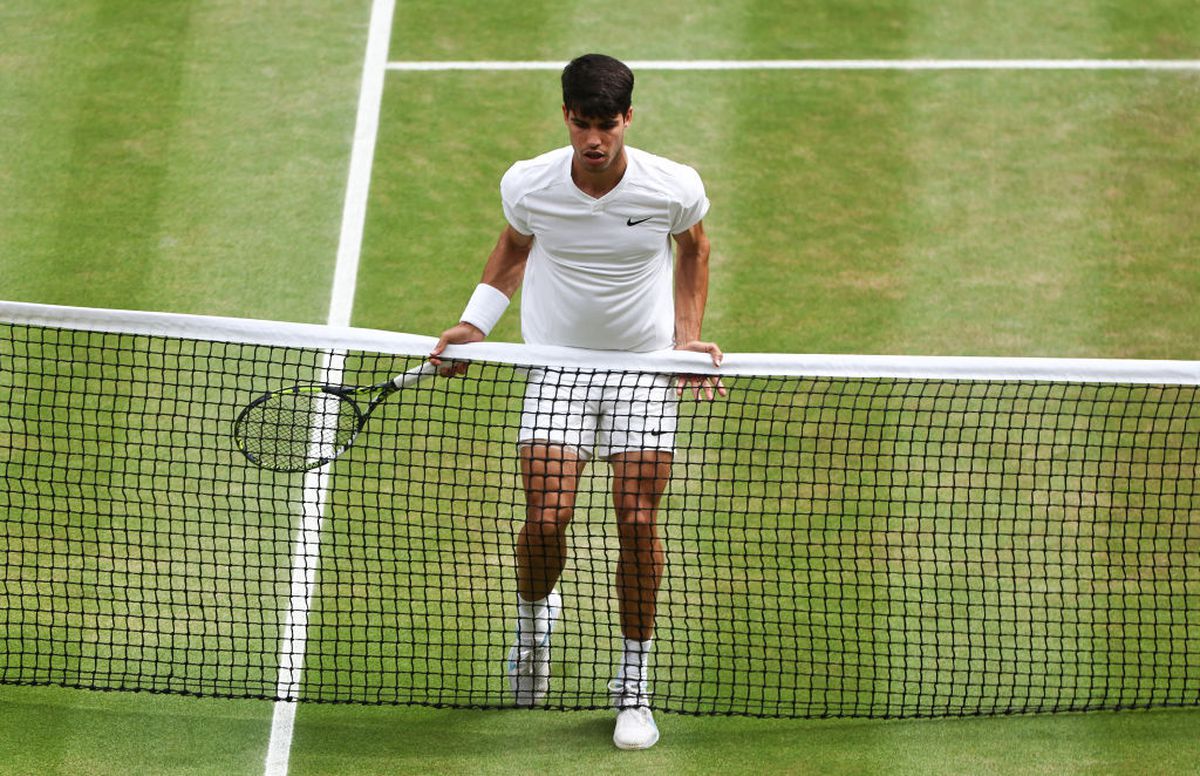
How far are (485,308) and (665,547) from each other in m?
1.61

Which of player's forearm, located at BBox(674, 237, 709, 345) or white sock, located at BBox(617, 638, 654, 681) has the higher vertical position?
player's forearm, located at BBox(674, 237, 709, 345)

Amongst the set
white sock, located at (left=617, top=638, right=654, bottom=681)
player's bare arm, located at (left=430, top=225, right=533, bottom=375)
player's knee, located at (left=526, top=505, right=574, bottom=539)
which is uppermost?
player's bare arm, located at (left=430, top=225, right=533, bottom=375)

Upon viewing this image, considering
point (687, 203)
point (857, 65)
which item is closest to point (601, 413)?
point (687, 203)

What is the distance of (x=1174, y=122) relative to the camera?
430 inches

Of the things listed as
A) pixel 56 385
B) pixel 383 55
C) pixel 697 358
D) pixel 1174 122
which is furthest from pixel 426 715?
pixel 1174 122

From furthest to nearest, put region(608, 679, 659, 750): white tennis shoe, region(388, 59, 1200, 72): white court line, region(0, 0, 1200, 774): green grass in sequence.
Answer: region(388, 59, 1200, 72): white court line → region(0, 0, 1200, 774): green grass → region(608, 679, 659, 750): white tennis shoe

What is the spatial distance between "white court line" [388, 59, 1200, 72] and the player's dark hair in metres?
4.98

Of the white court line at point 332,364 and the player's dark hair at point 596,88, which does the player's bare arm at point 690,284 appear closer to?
the player's dark hair at point 596,88

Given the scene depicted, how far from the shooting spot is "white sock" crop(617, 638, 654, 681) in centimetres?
707

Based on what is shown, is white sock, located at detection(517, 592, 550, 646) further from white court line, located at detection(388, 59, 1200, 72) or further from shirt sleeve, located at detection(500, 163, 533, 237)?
white court line, located at detection(388, 59, 1200, 72)

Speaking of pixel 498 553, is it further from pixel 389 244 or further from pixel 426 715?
pixel 389 244

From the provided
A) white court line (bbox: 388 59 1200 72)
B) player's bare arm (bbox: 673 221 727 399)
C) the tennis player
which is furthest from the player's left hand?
white court line (bbox: 388 59 1200 72)

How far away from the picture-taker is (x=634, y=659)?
716cm

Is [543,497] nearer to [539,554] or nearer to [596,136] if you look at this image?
[539,554]
